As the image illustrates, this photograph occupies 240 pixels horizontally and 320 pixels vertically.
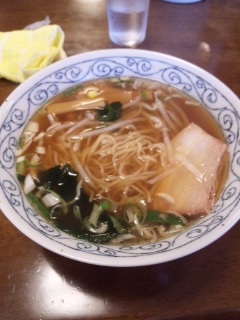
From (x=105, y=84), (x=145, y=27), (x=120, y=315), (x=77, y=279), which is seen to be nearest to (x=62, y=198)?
(x=77, y=279)

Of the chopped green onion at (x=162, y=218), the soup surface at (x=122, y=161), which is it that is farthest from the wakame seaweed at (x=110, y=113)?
the chopped green onion at (x=162, y=218)

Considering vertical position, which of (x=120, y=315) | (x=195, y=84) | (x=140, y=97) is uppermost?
(x=195, y=84)

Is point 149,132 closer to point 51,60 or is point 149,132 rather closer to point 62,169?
point 62,169

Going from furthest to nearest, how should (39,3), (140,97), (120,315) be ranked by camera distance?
(39,3) < (140,97) < (120,315)

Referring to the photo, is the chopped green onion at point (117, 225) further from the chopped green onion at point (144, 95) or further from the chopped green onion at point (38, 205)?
the chopped green onion at point (144, 95)

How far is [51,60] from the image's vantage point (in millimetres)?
1688

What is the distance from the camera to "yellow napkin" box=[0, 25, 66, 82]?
1620 mm

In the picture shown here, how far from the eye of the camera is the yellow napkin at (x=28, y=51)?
162 cm

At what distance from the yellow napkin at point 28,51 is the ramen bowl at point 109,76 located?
8.4 inches

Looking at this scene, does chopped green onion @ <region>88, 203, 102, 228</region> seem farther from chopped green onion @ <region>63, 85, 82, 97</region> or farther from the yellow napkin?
the yellow napkin

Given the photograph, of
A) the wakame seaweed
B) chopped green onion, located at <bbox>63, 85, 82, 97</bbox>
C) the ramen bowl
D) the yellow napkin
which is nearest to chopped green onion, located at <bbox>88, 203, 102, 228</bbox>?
the ramen bowl

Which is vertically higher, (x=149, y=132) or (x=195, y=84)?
(x=195, y=84)

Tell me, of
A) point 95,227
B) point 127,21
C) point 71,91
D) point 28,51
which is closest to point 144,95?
point 71,91

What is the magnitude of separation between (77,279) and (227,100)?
2.82 ft
